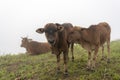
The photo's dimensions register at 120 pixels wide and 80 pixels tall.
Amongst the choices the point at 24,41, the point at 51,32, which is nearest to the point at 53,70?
the point at 51,32

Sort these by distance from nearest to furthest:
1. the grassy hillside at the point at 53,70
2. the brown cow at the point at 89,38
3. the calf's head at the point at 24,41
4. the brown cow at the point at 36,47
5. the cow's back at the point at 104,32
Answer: the grassy hillside at the point at 53,70, the brown cow at the point at 89,38, the cow's back at the point at 104,32, the brown cow at the point at 36,47, the calf's head at the point at 24,41

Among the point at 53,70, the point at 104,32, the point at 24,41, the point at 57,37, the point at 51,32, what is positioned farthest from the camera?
the point at 24,41

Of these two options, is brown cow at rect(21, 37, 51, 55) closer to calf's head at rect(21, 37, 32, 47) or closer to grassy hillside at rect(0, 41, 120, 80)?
calf's head at rect(21, 37, 32, 47)

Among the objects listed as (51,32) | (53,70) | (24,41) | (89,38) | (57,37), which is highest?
(51,32)

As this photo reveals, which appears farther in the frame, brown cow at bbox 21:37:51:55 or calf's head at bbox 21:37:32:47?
calf's head at bbox 21:37:32:47

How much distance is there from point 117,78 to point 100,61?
238cm

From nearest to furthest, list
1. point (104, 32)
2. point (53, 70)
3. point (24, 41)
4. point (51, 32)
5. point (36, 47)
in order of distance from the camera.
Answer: point (51, 32)
point (53, 70)
point (104, 32)
point (36, 47)
point (24, 41)

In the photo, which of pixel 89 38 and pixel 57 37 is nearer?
pixel 57 37

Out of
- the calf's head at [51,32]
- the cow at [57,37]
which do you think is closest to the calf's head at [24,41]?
the cow at [57,37]

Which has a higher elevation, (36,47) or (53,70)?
(36,47)

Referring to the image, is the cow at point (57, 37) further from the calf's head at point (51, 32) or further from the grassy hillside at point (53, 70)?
the grassy hillside at point (53, 70)

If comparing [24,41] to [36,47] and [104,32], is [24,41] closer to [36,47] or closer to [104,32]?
[36,47]

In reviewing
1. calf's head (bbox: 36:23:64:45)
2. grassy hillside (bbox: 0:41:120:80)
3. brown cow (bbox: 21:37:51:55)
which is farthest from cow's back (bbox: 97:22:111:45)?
brown cow (bbox: 21:37:51:55)

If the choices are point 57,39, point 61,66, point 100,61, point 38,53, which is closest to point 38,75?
point 61,66
